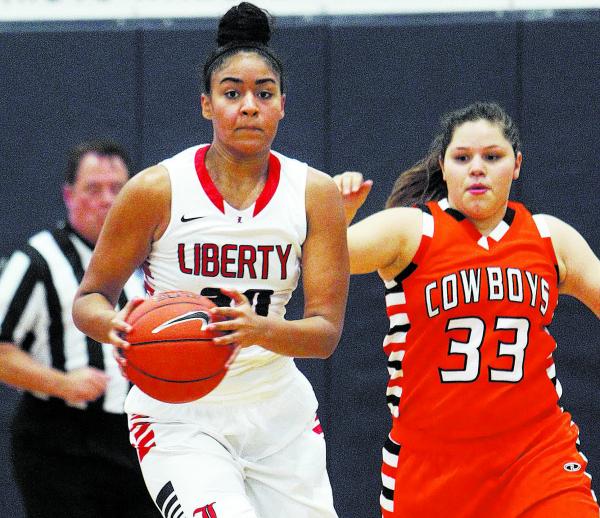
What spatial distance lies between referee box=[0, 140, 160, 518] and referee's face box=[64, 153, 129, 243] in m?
0.10

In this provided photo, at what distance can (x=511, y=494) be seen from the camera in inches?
167

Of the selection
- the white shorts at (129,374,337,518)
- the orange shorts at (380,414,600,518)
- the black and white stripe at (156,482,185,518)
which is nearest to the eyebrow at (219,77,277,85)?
the white shorts at (129,374,337,518)

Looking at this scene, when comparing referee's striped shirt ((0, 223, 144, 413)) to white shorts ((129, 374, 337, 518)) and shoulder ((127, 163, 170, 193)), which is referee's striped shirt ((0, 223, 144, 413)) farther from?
shoulder ((127, 163, 170, 193))

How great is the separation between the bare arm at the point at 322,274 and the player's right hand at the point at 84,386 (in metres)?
1.21

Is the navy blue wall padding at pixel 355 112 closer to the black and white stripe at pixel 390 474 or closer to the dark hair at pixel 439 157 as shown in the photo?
the dark hair at pixel 439 157

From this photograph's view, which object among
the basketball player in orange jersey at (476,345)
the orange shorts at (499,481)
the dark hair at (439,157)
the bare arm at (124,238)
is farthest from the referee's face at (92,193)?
the orange shorts at (499,481)

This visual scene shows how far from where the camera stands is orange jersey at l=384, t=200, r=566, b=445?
4301 mm

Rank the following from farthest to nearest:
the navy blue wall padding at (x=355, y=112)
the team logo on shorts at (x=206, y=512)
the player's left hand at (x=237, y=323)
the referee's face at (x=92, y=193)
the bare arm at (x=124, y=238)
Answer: the navy blue wall padding at (x=355, y=112), the referee's face at (x=92, y=193), the bare arm at (x=124, y=238), the team logo on shorts at (x=206, y=512), the player's left hand at (x=237, y=323)

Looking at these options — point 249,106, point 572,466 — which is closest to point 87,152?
point 249,106

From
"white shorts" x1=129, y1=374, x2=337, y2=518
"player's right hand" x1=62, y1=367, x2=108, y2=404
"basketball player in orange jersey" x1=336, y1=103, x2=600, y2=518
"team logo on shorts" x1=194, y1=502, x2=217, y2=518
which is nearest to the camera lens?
"team logo on shorts" x1=194, y1=502, x2=217, y2=518

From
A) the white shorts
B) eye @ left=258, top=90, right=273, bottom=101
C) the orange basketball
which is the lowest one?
the white shorts

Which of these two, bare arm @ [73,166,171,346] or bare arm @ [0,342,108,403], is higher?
bare arm @ [73,166,171,346]

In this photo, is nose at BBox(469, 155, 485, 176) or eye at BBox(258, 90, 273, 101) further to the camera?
nose at BBox(469, 155, 485, 176)

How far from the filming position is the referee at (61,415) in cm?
484
